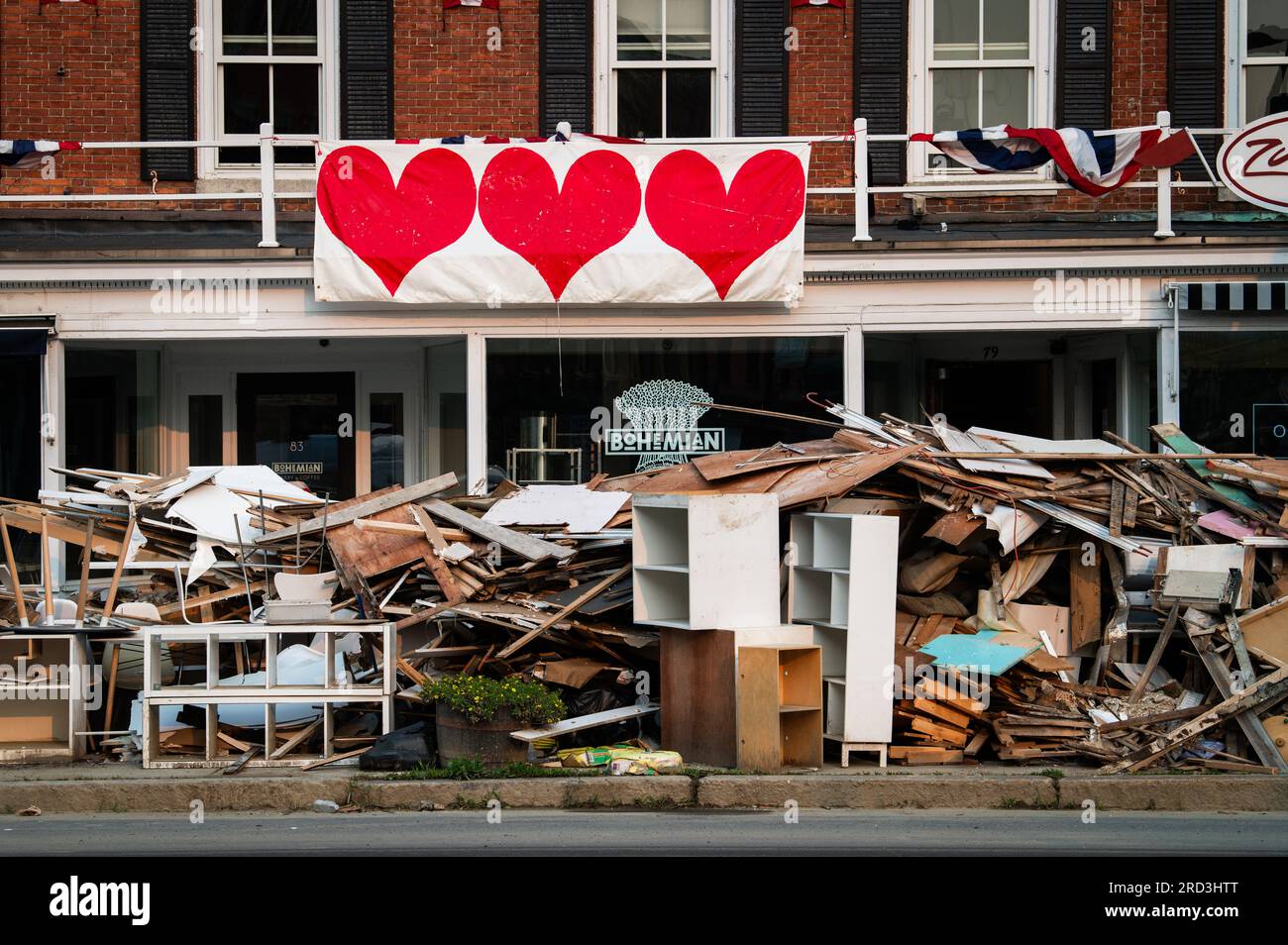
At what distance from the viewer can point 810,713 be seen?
10.3 m

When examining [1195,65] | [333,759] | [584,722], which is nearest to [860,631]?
[584,722]

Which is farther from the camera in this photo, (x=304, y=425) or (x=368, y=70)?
(x=304, y=425)

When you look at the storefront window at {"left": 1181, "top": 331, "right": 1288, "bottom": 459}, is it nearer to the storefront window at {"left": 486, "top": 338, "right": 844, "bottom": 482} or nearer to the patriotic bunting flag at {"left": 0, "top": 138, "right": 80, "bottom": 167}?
the storefront window at {"left": 486, "top": 338, "right": 844, "bottom": 482}

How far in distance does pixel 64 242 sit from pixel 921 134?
847cm

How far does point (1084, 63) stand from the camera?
1611 cm

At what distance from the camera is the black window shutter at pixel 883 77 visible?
52.8 feet

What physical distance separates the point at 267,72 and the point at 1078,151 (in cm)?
848

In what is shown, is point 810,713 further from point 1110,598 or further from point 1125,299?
point 1125,299

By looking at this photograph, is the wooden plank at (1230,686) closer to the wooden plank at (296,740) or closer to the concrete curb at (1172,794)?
the concrete curb at (1172,794)

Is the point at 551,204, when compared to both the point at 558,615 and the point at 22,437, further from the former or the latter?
the point at 22,437

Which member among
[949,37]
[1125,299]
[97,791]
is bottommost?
[97,791]

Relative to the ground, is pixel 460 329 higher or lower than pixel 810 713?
higher

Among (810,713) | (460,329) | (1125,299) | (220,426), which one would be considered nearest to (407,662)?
(810,713)

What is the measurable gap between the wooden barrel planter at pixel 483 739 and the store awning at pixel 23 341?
23.3 feet
